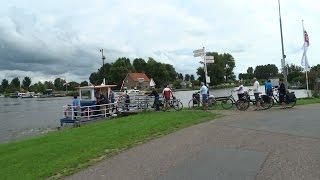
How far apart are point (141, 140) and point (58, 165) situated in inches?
155

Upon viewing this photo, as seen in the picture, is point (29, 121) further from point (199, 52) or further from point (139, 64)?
point (139, 64)

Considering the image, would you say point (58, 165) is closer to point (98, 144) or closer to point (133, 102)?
point (98, 144)

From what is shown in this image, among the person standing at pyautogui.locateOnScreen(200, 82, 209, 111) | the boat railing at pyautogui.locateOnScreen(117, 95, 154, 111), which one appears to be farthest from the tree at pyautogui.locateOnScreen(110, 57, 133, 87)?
the person standing at pyautogui.locateOnScreen(200, 82, 209, 111)

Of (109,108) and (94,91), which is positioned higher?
(94,91)

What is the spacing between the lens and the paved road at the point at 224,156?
934 centimetres

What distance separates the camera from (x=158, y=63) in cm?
13475

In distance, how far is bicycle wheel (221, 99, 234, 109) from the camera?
28106 millimetres

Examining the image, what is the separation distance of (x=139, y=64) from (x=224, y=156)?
132 meters

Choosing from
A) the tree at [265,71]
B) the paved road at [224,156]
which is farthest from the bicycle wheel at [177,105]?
the tree at [265,71]

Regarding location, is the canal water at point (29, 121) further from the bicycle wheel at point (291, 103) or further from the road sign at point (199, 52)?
the bicycle wheel at point (291, 103)

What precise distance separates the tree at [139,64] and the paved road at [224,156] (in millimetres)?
124816

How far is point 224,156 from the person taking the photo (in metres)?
11.1

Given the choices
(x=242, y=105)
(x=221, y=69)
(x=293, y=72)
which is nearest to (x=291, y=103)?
(x=242, y=105)

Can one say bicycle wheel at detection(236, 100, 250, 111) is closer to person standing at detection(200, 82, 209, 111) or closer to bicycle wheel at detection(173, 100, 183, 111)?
person standing at detection(200, 82, 209, 111)
